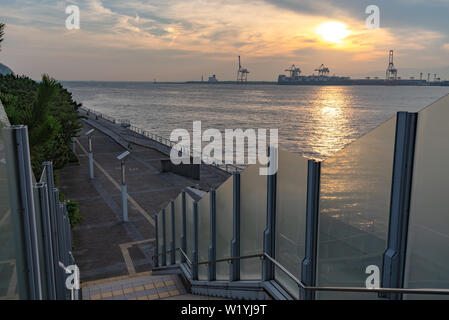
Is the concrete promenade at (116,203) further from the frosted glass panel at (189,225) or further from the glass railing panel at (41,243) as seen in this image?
the glass railing panel at (41,243)

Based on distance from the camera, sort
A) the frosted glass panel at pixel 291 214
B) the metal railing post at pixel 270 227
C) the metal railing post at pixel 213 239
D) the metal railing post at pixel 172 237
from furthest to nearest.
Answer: the metal railing post at pixel 172 237 → the metal railing post at pixel 213 239 → the metal railing post at pixel 270 227 → the frosted glass panel at pixel 291 214

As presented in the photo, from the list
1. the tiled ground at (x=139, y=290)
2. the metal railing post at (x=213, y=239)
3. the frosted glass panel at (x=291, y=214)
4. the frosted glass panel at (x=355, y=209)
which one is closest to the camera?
the frosted glass panel at (x=355, y=209)

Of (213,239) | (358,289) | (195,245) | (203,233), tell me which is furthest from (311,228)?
(195,245)

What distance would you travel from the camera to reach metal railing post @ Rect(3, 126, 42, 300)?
2.31m

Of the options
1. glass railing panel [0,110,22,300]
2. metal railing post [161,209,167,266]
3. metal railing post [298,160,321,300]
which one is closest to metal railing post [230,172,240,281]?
metal railing post [298,160,321,300]

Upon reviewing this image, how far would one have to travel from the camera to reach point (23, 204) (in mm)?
2406

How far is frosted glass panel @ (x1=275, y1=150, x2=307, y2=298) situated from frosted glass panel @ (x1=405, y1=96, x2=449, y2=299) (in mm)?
1099

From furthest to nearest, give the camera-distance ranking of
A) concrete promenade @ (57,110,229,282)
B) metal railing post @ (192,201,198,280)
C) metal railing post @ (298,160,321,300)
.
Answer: concrete promenade @ (57,110,229,282) → metal railing post @ (192,201,198,280) → metal railing post @ (298,160,321,300)

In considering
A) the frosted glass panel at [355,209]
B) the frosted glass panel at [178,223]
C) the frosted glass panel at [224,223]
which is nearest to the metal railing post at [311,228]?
the frosted glass panel at [355,209]

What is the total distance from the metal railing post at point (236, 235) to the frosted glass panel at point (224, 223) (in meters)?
0.19

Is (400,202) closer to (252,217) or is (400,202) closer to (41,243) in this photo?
(252,217)

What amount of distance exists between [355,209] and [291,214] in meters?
0.93

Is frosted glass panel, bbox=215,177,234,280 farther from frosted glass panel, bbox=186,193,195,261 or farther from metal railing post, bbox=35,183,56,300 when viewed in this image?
metal railing post, bbox=35,183,56,300

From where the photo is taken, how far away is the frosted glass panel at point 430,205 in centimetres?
258
